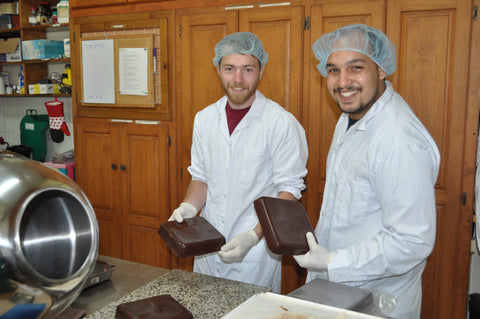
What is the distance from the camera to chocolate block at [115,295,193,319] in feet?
3.41

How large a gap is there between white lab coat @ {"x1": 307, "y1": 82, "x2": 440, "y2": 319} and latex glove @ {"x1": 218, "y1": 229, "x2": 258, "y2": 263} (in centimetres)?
35

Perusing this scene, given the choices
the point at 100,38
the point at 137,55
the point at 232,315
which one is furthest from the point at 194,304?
the point at 100,38

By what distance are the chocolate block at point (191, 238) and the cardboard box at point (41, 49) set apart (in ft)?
9.20

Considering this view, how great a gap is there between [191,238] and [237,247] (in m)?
0.25

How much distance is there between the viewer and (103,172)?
328cm

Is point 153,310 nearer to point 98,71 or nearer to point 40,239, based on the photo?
point 40,239

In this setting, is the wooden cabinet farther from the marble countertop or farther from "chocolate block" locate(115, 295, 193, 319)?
"chocolate block" locate(115, 295, 193, 319)

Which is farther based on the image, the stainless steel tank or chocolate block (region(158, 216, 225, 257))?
chocolate block (region(158, 216, 225, 257))

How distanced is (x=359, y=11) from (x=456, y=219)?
1.24 meters

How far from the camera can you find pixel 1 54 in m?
4.02

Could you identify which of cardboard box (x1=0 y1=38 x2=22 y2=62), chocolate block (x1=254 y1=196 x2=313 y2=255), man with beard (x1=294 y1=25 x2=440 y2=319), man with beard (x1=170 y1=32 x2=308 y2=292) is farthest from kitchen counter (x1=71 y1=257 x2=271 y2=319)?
cardboard box (x1=0 y1=38 x2=22 y2=62)

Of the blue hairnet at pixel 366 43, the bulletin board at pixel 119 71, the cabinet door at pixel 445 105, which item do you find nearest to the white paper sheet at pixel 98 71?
the bulletin board at pixel 119 71

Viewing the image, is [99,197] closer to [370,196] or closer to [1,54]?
[1,54]

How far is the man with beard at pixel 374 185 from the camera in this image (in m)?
1.22
